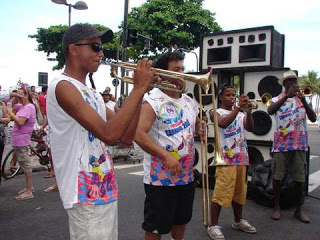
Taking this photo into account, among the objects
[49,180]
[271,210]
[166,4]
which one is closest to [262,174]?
[271,210]

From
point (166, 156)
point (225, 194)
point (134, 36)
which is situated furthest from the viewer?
point (134, 36)

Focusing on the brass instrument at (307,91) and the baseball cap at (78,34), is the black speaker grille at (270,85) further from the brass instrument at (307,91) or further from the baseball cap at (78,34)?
the baseball cap at (78,34)

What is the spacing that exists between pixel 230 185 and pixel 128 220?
1.44m

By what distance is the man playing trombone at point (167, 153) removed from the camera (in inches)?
102

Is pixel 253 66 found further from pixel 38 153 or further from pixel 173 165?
pixel 38 153

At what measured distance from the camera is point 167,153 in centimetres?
248

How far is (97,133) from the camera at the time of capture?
66.1 inches

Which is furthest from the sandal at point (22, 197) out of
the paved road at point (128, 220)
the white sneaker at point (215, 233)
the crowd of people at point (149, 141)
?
the white sneaker at point (215, 233)

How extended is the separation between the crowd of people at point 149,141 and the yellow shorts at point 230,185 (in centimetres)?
1

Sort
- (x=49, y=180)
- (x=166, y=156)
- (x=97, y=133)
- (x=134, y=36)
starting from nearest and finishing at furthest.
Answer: (x=97, y=133)
(x=166, y=156)
(x=49, y=180)
(x=134, y=36)

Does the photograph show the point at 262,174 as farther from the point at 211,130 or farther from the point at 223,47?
the point at 223,47

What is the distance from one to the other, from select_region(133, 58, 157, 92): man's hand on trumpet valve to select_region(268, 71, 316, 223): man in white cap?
9.68ft

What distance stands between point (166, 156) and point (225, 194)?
1.60m

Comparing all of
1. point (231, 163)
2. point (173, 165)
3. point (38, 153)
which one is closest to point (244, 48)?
point (231, 163)
